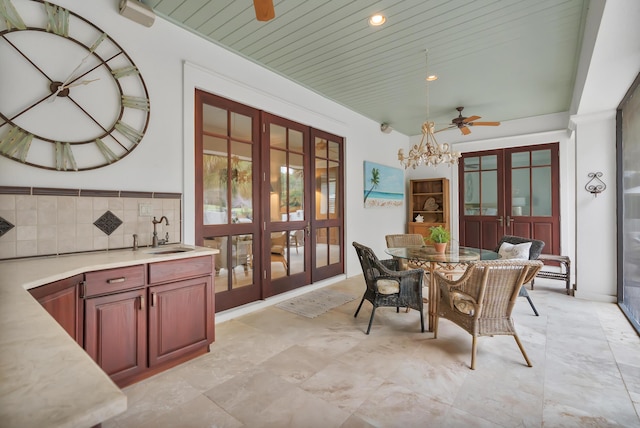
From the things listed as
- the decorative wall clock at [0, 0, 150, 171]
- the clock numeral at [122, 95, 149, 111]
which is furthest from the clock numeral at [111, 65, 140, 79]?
the clock numeral at [122, 95, 149, 111]

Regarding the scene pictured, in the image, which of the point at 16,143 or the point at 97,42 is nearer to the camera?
the point at 16,143

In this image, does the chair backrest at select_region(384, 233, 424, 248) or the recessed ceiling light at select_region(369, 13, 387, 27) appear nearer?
the recessed ceiling light at select_region(369, 13, 387, 27)

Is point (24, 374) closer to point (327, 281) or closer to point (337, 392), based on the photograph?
point (337, 392)

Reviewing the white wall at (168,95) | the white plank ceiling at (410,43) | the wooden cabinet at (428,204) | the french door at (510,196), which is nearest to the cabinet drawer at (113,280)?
the white wall at (168,95)

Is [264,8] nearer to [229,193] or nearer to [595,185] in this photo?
[229,193]

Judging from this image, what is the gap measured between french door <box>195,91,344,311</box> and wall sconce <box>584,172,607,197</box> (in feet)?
11.2

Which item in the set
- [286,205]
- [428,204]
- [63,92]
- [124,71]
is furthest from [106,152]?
[428,204]

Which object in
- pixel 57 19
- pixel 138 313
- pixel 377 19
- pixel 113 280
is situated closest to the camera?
pixel 113 280

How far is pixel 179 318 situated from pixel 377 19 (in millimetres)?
2989

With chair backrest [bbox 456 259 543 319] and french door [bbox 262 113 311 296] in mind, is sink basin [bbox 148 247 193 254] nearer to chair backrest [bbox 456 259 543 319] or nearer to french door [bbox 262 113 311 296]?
french door [bbox 262 113 311 296]

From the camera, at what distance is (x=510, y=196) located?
5.84 meters

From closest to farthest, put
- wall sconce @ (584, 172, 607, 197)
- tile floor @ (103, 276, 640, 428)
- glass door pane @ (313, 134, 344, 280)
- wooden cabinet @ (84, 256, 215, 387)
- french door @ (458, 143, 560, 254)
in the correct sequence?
1. tile floor @ (103, 276, 640, 428)
2. wooden cabinet @ (84, 256, 215, 387)
3. wall sconce @ (584, 172, 607, 197)
4. glass door pane @ (313, 134, 344, 280)
5. french door @ (458, 143, 560, 254)

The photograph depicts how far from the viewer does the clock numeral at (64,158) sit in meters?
2.19

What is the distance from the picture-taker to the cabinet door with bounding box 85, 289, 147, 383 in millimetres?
1847
